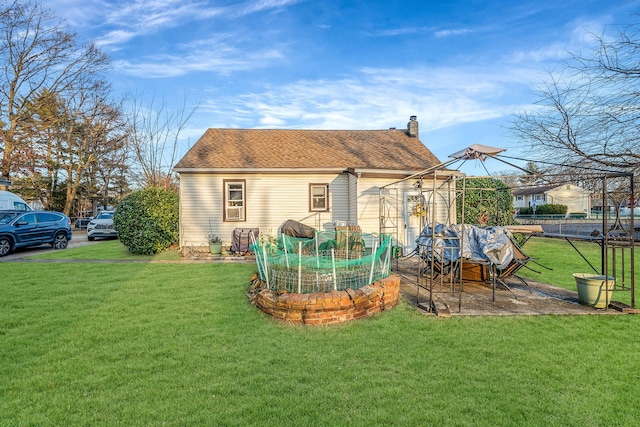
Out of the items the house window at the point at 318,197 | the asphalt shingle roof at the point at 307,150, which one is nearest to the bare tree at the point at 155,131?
the asphalt shingle roof at the point at 307,150

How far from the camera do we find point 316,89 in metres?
14.6

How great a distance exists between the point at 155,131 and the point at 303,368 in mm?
16981

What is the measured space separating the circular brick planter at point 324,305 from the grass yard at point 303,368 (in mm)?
187

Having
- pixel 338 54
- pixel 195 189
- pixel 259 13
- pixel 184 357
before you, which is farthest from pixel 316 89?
pixel 184 357

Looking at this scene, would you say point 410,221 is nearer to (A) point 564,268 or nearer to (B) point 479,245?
(A) point 564,268

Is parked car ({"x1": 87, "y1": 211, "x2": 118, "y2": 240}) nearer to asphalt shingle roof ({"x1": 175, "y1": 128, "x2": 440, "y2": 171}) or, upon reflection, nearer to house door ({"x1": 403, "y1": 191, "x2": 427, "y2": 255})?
asphalt shingle roof ({"x1": 175, "y1": 128, "x2": 440, "y2": 171})

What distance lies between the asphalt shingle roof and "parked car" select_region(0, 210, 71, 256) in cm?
682

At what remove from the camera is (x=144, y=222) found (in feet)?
38.4

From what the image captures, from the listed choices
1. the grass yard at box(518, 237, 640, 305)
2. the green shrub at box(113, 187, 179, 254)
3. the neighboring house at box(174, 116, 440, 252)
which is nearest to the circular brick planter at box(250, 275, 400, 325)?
the grass yard at box(518, 237, 640, 305)

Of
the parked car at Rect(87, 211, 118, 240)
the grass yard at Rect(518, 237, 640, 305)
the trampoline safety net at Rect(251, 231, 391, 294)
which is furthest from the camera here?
the parked car at Rect(87, 211, 118, 240)

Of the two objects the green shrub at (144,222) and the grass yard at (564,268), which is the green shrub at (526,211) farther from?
the green shrub at (144,222)

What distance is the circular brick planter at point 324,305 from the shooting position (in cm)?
460

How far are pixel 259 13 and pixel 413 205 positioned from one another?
28.8 feet

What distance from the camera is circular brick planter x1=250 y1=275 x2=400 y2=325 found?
15.1 feet
